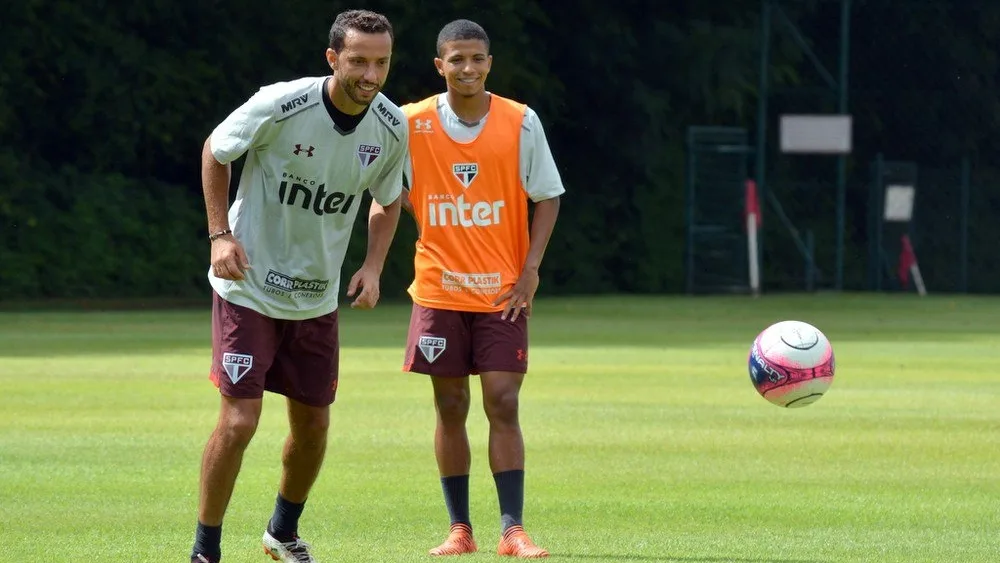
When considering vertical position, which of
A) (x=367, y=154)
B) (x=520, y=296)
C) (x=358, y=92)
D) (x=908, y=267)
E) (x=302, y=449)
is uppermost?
(x=358, y=92)

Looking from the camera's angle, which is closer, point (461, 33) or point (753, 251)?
point (461, 33)

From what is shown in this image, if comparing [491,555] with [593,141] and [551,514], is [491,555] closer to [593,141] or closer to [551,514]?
[551,514]

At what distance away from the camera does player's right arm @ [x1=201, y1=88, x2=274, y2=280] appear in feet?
25.4

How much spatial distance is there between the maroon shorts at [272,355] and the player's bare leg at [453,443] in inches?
36.2

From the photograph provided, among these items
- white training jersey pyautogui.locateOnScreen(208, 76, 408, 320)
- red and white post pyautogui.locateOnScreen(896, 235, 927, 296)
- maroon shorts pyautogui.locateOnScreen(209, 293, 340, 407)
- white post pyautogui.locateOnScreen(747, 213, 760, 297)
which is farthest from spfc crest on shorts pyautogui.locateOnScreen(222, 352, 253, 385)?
red and white post pyautogui.locateOnScreen(896, 235, 927, 296)

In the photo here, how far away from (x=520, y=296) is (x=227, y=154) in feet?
6.00

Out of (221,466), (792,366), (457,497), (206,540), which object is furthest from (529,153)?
(206,540)

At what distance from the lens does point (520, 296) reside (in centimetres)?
907

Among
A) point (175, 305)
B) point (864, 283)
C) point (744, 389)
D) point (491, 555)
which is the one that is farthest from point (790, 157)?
point (491, 555)

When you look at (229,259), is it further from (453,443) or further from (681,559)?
(681,559)

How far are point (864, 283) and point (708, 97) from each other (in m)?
6.66

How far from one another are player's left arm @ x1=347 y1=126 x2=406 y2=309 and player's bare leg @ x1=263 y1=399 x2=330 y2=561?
20.9 inches

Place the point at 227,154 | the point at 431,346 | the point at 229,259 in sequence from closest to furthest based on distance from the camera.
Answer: the point at 229,259
the point at 227,154
the point at 431,346

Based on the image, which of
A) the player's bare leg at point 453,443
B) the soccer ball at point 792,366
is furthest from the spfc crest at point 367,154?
the soccer ball at point 792,366
